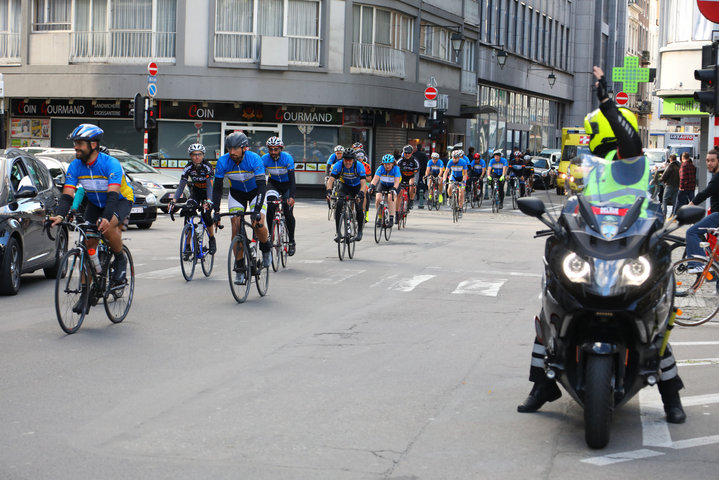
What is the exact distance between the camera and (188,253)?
46.6ft

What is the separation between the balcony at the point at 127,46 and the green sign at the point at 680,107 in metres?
17.8

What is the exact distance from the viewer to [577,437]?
20.8 ft

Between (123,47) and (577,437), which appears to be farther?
(123,47)

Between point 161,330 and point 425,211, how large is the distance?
24642 mm

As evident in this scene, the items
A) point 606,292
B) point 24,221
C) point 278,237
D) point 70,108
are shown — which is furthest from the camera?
point 70,108

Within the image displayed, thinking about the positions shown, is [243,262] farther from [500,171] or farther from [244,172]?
[500,171]

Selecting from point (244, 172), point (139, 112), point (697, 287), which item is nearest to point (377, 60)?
point (139, 112)

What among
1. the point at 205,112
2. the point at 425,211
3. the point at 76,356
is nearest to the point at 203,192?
the point at 76,356

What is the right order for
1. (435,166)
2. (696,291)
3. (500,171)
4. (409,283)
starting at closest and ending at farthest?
(696,291) → (409,283) → (435,166) → (500,171)

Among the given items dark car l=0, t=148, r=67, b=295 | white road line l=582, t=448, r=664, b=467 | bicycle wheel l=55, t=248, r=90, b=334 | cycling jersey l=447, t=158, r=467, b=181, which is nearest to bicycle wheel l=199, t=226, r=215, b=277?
dark car l=0, t=148, r=67, b=295

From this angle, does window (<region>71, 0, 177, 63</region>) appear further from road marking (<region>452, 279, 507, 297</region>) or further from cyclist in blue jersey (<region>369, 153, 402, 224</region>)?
road marking (<region>452, 279, 507, 297</region>)

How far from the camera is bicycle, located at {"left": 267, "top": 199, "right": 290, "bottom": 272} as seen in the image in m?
15.5

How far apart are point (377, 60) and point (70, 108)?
38.5 feet

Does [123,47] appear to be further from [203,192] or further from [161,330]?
[161,330]
